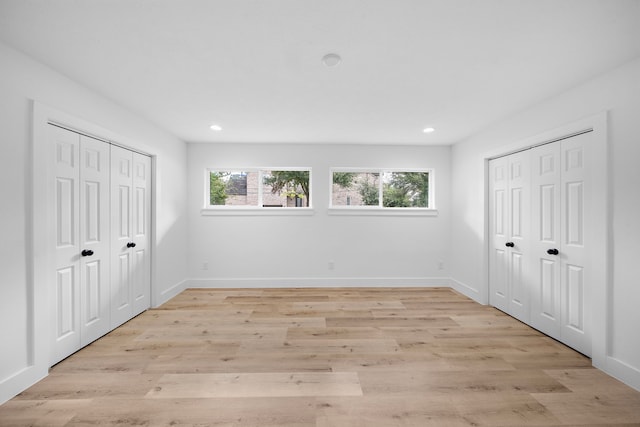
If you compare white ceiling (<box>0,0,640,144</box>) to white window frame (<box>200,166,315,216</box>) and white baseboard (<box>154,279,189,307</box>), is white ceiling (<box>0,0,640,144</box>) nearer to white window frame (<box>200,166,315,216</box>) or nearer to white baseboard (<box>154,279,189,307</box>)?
white window frame (<box>200,166,315,216</box>)

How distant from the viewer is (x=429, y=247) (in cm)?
466

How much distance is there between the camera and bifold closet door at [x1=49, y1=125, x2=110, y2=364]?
231cm

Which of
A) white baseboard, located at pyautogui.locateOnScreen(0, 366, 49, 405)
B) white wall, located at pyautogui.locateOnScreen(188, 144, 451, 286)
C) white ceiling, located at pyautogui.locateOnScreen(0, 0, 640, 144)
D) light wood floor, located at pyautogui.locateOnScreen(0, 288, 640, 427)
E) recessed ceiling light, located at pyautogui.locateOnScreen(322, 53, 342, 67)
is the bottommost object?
light wood floor, located at pyautogui.locateOnScreen(0, 288, 640, 427)

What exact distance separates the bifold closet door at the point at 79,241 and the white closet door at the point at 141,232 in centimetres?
46

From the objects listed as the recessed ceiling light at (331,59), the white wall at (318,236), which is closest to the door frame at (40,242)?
the recessed ceiling light at (331,59)

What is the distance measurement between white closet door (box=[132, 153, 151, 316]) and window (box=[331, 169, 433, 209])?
9.09 ft

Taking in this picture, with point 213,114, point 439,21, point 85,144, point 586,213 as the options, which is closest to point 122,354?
point 85,144

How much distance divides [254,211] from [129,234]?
1.81 meters

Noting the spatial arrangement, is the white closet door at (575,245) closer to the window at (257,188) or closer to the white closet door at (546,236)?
the white closet door at (546,236)

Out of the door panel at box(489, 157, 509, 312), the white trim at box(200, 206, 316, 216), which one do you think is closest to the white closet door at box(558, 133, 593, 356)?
the door panel at box(489, 157, 509, 312)

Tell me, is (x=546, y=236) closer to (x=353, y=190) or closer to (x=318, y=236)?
(x=353, y=190)

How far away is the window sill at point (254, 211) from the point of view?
4.54 meters

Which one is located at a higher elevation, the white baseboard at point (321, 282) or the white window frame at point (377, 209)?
the white window frame at point (377, 209)

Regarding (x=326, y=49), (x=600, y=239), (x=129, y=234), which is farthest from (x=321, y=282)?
(x=326, y=49)
